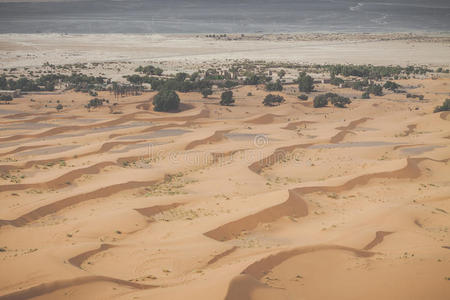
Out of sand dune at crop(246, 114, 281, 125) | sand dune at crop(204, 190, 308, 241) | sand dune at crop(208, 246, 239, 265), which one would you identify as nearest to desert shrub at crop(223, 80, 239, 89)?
sand dune at crop(246, 114, 281, 125)

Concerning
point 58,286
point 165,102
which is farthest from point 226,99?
point 58,286

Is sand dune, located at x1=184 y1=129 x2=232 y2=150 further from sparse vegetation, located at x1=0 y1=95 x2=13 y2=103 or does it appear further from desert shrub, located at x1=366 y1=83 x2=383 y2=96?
desert shrub, located at x1=366 y1=83 x2=383 y2=96

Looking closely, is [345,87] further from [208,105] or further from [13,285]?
[13,285]

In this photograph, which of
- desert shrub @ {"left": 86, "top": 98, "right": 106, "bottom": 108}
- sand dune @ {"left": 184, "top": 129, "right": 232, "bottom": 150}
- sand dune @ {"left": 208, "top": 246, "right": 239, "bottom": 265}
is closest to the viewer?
sand dune @ {"left": 208, "top": 246, "right": 239, "bottom": 265}

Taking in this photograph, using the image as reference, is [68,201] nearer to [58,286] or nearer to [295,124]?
[58,286]

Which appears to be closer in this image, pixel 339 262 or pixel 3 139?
pixel 339 262

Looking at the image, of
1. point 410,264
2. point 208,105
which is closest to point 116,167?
point 410,264
